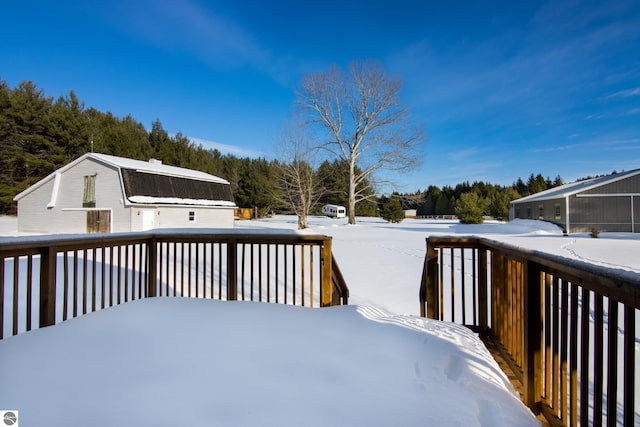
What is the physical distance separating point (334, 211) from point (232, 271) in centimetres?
3485

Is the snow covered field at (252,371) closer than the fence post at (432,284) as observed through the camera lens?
Yes

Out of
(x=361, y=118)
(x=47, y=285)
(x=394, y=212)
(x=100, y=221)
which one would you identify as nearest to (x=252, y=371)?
(x=47, y=285)

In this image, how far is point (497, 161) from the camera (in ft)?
79.3

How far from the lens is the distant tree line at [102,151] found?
74.2 ft

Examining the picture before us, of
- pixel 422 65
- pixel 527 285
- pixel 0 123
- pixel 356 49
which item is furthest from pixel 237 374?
pixel 0 123

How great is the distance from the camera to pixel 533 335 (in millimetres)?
1703

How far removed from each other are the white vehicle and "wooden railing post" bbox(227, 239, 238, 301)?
112 ft

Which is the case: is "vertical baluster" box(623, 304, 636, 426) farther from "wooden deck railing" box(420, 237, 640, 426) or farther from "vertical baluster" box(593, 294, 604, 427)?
"vertical baluster" box(593, 294, 604, 427)

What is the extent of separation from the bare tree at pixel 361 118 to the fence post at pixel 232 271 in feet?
54.2

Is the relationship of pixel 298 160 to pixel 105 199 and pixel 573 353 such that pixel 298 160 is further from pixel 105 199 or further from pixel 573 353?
pixel 573 353

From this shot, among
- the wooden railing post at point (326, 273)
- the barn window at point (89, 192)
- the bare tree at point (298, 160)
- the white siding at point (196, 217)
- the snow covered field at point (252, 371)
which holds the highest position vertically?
the bare tree at point (298, 160)

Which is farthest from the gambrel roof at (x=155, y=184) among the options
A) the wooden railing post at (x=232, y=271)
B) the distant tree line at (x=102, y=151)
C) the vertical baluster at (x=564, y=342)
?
the vertical baluster at (x=564, y=342)

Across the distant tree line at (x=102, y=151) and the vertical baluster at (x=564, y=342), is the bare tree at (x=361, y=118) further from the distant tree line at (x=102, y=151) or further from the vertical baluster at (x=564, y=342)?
the vertical baluster at (x=564, y=342)

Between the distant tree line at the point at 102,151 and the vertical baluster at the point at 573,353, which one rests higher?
the distant tree line at the point at 102,151
